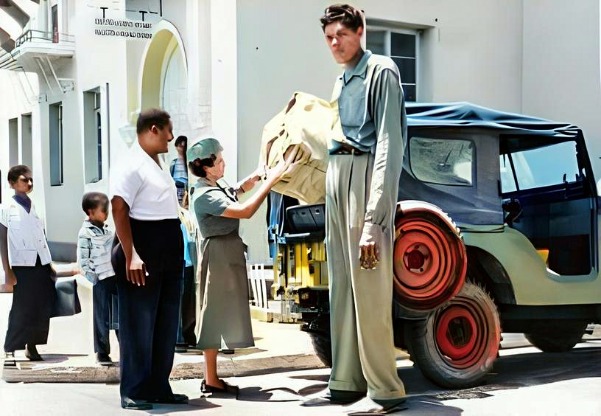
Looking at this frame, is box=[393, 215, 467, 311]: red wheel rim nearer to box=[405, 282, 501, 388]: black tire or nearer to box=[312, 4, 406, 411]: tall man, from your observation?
box=[405, 282, 501, 388]: black tire

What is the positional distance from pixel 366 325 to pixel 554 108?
9.38m

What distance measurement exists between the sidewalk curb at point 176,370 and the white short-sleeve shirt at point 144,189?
6.38 ft

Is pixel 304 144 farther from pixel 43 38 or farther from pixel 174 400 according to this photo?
pixel 43 38

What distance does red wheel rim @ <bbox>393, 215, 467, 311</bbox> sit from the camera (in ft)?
21.8

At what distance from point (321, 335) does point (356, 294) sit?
181 centimetres

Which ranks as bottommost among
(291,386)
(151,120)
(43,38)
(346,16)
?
(291,386)

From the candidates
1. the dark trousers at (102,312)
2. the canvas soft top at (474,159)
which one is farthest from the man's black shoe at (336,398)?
the dark trousers at (102,312)

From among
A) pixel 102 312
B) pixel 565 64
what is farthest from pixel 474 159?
pixel 565 64

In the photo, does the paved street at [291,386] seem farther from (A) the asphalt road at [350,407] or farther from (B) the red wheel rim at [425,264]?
(B) the red wheel rim at [425,264]

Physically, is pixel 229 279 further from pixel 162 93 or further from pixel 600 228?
pixel 162 93

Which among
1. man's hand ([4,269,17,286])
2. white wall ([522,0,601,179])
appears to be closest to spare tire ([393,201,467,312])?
man's hand ([4,269,17,286])

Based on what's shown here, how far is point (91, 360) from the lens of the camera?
826cm

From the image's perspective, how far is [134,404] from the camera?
6184 mm

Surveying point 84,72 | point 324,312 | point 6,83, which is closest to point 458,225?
point 324,312
